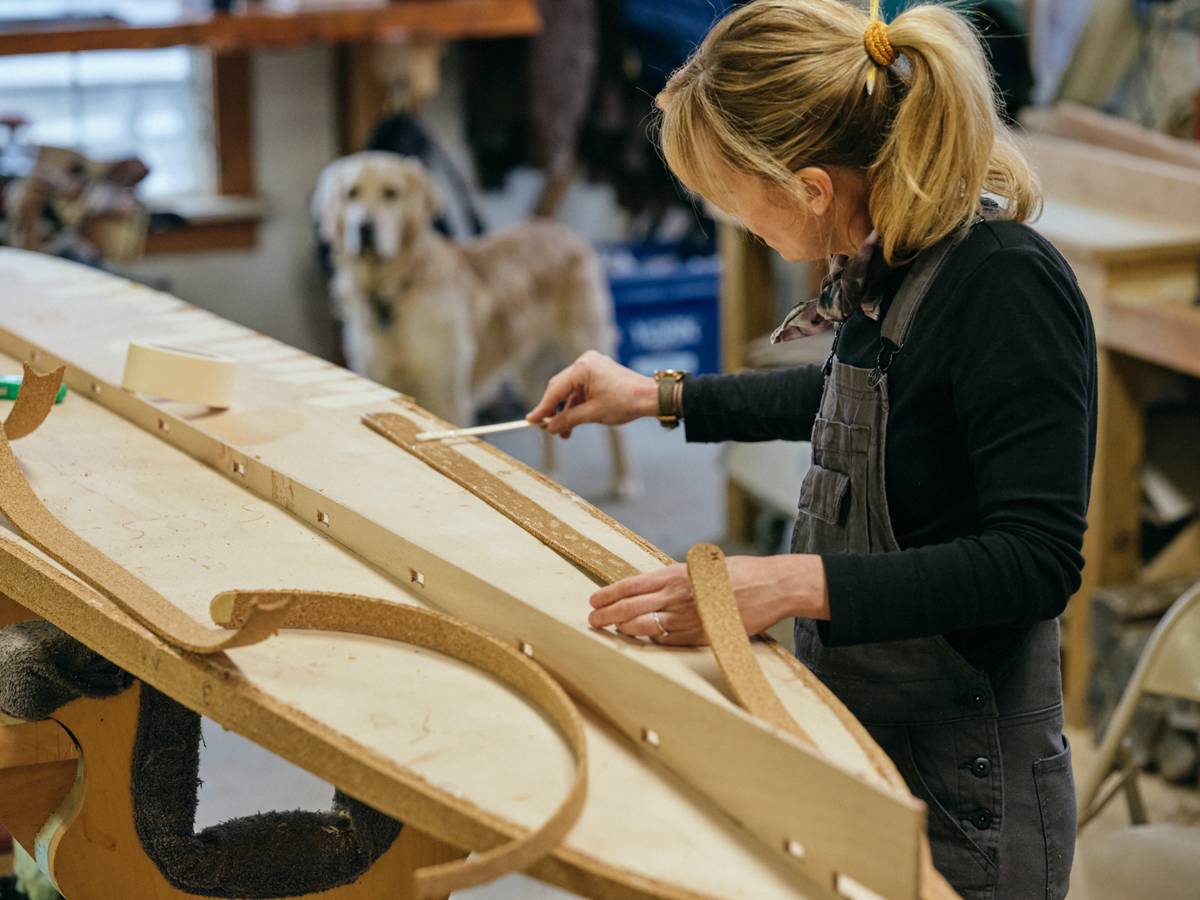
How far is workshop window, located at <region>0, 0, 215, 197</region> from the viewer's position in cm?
533

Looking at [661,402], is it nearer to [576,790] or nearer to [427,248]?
[576,790]

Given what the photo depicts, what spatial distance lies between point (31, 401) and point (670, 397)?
77 cm

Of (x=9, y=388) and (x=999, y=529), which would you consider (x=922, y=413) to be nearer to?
(x=999, y=529)

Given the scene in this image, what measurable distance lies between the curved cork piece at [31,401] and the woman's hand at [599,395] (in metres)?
0.58

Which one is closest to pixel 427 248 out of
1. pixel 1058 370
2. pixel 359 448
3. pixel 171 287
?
pixel 171 287

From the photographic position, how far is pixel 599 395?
6.08 feet

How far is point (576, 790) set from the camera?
1.11m

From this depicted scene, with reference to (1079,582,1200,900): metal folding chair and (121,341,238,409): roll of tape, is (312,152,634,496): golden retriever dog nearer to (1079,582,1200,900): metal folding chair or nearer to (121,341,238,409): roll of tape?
(121,341,238,409): roll of tape

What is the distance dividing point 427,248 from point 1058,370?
373cm

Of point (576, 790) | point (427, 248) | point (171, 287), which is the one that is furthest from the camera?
point (171, 287)

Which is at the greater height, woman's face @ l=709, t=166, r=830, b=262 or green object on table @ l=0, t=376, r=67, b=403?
woman's face @ l=709, t=166, r=830, b=262

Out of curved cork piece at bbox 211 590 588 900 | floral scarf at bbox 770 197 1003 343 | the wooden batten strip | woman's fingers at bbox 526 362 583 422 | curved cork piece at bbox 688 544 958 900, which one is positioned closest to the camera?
curved cork piece at bbox 211 590 588 900

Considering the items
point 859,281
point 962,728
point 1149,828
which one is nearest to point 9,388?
point 859,281

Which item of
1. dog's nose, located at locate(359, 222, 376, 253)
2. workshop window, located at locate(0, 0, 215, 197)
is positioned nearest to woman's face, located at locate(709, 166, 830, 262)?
dog's nose, located at locate(359, 222, 376, 253)
